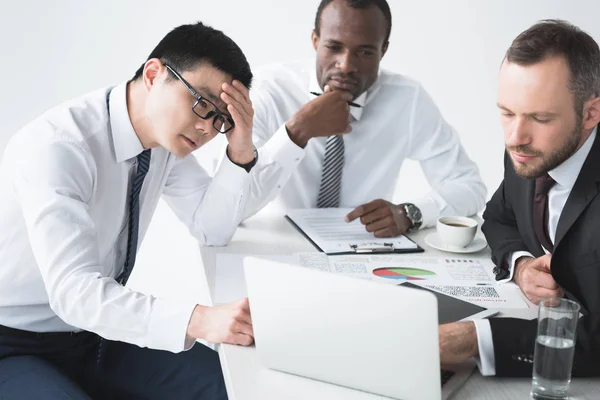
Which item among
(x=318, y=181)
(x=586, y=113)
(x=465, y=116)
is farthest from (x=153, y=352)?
(x=465, y=116)

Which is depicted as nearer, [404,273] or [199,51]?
[199,51]

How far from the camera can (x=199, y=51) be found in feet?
5.66

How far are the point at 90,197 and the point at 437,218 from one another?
102cm

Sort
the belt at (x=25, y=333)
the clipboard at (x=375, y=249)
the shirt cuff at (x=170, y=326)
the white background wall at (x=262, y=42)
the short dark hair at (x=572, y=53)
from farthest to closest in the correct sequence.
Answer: the white background wall at (x=262, y=42) → the clipboard at (x=375, y=249) → the belt at (x=25, y=333) → the short dark hair at (x=572, y=53) → the shirt cuff at (x=170, y=326)

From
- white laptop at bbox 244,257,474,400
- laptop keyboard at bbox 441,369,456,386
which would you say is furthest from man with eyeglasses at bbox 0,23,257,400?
laptop keyboard at bbox 441,369,456,386

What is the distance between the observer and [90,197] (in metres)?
1.71

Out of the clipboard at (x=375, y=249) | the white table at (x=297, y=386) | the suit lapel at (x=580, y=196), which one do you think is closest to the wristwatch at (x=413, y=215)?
the clipboard at (x=375, y=249)

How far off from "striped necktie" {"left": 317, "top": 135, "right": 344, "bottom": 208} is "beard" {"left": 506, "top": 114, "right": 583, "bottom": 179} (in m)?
0.99

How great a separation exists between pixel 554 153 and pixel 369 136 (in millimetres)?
1095

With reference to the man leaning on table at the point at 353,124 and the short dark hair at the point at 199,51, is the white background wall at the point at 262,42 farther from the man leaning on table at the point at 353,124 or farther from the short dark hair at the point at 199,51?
the short dark hair at the point at 199,51

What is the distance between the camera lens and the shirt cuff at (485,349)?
133cm

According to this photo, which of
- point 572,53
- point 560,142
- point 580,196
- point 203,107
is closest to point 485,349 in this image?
point 580,196

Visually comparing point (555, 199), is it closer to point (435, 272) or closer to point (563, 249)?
point (563, 249)

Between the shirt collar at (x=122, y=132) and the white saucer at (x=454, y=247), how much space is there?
2.70 feet
